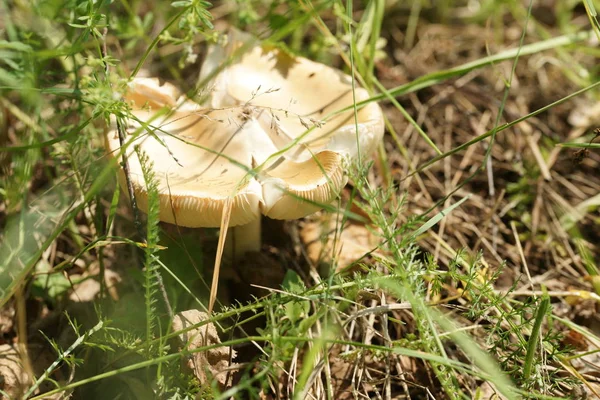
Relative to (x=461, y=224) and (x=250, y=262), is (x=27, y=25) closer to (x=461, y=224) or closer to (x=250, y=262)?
(x=250, y=262)

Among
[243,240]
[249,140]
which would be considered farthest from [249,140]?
[243,240]

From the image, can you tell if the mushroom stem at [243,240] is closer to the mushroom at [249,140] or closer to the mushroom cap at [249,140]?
the mushroom at [249,140]

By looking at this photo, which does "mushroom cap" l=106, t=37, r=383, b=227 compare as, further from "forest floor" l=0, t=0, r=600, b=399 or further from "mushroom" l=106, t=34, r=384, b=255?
"forest floor" l=0, t=0, r=600, b=399

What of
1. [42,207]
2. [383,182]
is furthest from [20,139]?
[383,182]

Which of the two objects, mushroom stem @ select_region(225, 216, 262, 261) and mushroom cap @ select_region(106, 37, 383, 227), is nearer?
mushroom cap @ select_region(106, 37, 383, 227)

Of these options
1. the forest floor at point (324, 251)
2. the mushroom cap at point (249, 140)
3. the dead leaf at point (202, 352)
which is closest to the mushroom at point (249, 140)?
the mushroom cap at point (249, 140)

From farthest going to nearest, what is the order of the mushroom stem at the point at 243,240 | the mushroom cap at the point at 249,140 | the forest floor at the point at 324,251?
the mushroom stem at the point at 243,240
the mushroom cap at the point at 249,140
the forest floor at the point at 324,251

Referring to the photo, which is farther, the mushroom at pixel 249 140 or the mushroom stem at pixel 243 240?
the mushroom stem at pixel 243 240

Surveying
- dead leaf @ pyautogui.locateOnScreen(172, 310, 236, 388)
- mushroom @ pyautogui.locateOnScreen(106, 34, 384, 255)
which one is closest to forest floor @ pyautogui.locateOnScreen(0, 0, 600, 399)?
dead leaf @ pyautogui.locateOnScreen(172, 310, 236, 388)
